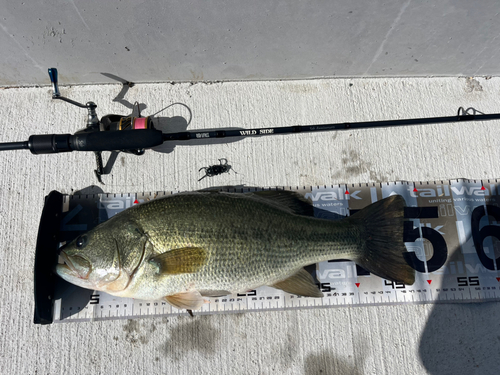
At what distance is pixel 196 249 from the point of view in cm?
167

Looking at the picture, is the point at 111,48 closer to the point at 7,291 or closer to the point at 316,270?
the point at 7,291

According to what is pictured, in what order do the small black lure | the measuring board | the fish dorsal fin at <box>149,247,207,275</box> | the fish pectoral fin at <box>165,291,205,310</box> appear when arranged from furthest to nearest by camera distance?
the small black lure → the measuring board → the fish pectoral fin at <box>165,291,205,310</box> → the fish dorsal fin at <box>149,247,207,275</box>

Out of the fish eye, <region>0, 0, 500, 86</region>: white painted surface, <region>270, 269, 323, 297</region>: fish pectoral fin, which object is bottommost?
<region>270, 269, 323, 297</region>: fish pectoral fin

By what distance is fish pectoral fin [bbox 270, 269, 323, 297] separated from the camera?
189 centimetres

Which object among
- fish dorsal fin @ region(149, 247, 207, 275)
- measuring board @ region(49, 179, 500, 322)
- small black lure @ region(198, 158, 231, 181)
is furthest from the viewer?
small black lure @ region(198, 158, 231, 181)

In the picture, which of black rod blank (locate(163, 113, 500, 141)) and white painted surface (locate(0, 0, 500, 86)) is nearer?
white painted surface (locate(0, 0, 500, 86))

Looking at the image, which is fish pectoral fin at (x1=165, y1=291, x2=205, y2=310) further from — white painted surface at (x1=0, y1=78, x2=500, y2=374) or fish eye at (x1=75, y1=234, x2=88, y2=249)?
fish eye at (x1=75, y1=234, x2=88, y2=249)

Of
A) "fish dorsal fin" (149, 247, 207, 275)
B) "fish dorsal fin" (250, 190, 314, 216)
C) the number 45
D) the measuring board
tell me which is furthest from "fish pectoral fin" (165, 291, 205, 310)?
the number 45

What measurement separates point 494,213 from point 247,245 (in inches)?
77.4

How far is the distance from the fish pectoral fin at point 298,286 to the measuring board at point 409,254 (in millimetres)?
261

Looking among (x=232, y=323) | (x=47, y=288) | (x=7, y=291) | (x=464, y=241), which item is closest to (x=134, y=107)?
(x=47, y=288)

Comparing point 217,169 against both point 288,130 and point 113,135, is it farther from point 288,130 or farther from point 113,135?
point 113,135

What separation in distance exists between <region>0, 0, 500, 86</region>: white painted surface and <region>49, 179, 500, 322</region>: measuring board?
97 cm

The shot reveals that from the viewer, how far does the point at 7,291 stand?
2139 mm
